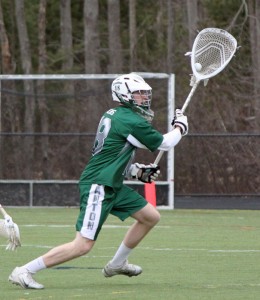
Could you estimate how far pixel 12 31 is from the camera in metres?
50.0

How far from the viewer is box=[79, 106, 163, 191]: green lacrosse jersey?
11.0 metres

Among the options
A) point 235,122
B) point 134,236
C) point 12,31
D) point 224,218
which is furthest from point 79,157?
point 12,31

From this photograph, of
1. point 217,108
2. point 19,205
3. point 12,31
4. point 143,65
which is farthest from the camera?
point 12,31

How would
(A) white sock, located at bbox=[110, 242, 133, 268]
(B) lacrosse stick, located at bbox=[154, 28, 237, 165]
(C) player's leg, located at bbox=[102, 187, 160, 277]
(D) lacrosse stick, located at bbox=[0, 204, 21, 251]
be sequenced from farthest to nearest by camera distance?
(B) lacrosse stick, located at bbox=[154, 28, 237, 165]
(A) white sock, located at bbox=[110, 242, 133, 268]
(C) player's leg, located at bbox=[102, 187, 160, 277]
(D) lacrosse stick, located at bbox=[0, 204, 21, 251]

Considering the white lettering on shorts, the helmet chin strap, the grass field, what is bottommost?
the grass field

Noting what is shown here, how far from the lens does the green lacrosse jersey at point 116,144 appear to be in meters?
11.0

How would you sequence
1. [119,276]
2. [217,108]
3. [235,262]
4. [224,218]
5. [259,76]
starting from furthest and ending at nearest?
[259,76] → [217,108] → [224,218] → [235,262] → [119,276]

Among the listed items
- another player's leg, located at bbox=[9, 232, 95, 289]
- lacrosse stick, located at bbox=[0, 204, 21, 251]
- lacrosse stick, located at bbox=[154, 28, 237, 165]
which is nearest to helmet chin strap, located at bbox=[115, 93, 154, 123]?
another player's leg, located at bbox=[9, 232, 95, 289]

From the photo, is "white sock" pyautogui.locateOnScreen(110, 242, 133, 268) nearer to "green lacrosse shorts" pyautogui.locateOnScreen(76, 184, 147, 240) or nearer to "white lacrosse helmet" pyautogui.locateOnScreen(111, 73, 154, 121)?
"green lacrosse shorts" pyautogui.locateOnScreen(76, 184, 147, 240)

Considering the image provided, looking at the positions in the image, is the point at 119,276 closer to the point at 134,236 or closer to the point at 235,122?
the point at 134,236

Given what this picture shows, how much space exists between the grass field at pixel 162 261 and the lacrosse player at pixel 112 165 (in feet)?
1.02

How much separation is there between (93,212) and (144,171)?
698 mm

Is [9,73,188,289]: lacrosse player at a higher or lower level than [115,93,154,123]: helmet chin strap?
lower

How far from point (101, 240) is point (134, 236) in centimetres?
492
